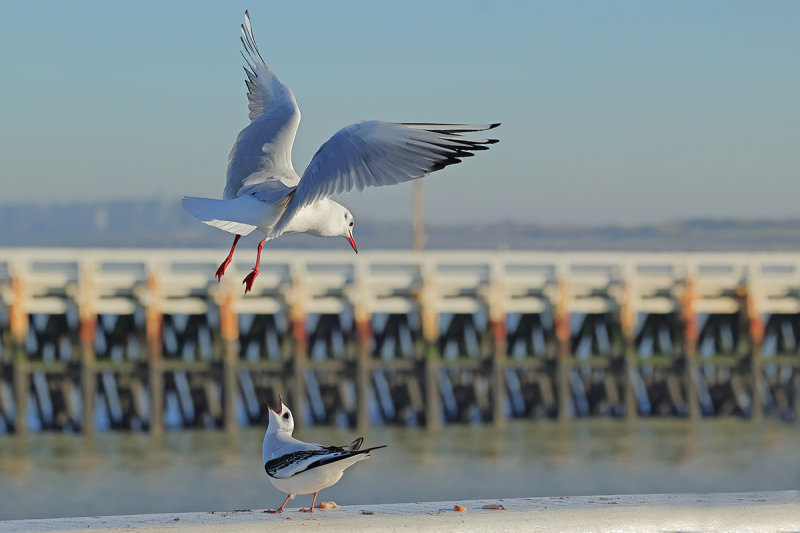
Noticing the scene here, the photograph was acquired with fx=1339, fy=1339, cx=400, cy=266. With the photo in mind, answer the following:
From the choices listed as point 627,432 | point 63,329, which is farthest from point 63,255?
point 627,432

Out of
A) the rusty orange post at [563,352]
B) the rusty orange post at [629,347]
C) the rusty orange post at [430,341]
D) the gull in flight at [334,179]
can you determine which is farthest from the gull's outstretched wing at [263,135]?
the rusty orange post at [629,347]

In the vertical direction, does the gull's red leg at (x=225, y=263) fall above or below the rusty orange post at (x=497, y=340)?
above

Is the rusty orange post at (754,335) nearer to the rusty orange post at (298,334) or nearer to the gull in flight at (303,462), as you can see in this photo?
the rusty orange post at (298,334)

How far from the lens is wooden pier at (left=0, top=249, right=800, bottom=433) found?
898 inches

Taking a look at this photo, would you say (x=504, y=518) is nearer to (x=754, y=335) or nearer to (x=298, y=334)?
(x=298, y=334)

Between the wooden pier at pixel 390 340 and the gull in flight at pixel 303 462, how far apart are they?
1666 cm

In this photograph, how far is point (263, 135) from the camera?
6836 mm

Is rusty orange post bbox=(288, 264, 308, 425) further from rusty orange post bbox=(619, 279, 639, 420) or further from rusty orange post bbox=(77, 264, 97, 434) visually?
rusty orange post bbox=(619, 279, 639, 420)

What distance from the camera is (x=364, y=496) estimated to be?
1988 cm

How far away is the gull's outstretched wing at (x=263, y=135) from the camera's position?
643 cm

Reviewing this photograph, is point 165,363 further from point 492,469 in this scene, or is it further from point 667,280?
point 667,280

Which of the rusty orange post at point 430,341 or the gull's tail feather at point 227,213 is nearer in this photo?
the gull's tail feather at point 227,213

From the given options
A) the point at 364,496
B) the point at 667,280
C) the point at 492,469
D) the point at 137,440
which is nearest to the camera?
the point at 364,496

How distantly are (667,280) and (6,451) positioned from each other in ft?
41.9
